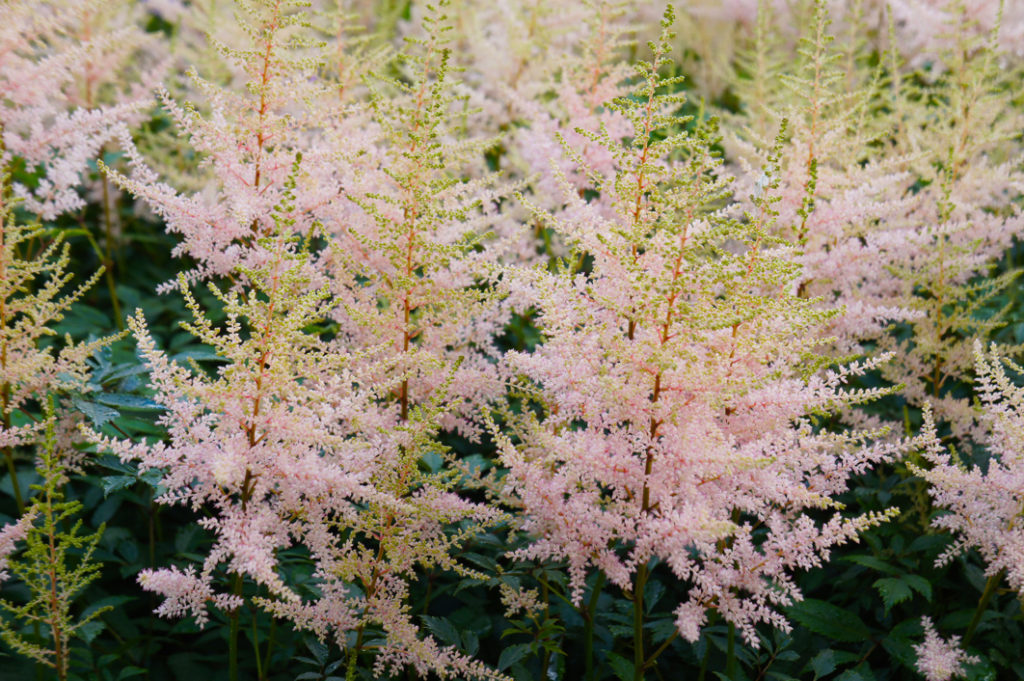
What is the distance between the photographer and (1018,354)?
3.58 metres

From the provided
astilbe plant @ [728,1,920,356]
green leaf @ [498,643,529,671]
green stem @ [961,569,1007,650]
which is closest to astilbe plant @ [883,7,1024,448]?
astilbe plant @ [728,1,920,356]

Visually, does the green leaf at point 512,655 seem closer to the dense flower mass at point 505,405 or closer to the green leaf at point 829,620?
the dense flower mass at point 505,405

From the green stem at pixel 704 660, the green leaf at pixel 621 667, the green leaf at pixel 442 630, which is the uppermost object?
the green leaf at pixel 442 630

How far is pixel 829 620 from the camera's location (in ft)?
9.74

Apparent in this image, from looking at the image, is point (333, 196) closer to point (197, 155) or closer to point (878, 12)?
point (197, 155)

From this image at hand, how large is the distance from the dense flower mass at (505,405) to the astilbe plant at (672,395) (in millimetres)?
13

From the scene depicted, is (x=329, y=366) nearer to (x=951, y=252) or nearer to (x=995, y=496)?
(x=995, y=496)

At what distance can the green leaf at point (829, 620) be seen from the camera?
114 inches

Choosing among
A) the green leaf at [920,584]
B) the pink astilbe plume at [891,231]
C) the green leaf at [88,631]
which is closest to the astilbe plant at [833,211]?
the pink astilbe plume at [891,231]

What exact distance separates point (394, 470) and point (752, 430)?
109cm

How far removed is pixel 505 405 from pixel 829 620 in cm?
148

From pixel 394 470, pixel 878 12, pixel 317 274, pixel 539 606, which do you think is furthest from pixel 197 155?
pixel 878 12

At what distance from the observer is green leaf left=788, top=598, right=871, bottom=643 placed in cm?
290

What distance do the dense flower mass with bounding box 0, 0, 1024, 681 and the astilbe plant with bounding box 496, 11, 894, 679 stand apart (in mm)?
13
